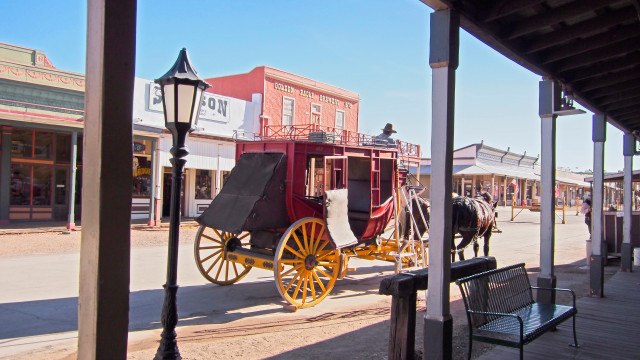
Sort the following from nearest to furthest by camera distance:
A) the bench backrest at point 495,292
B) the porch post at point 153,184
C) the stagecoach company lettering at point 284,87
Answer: the bench backrest at point 495,292 < the porch post at point 153,184 < the stagecoach company lettering at point 284,87

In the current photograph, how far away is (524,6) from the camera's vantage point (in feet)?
14.6

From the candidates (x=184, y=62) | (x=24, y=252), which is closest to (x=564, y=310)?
(x=184, y=62)

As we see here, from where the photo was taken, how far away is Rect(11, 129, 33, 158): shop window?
17.4 metres

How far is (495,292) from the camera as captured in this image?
17.0ft

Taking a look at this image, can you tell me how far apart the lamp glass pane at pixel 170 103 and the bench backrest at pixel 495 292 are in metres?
3.22

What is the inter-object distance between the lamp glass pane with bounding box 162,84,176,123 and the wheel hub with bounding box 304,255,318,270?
12.4 ft

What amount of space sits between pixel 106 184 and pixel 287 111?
22995mm

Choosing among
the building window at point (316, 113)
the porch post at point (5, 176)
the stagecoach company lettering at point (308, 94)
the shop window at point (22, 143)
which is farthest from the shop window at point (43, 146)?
the building window at point (316, 113)

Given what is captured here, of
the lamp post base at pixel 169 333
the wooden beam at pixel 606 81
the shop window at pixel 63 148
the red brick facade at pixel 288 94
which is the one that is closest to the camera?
the lamp post base at pixel 169 333

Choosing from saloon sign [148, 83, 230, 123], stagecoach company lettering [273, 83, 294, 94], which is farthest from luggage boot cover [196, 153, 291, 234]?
stagecoach company lettering [273, 83, 294, 94]

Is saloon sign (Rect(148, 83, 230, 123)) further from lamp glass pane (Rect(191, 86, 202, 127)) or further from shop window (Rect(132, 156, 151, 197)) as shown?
lamp glass pane (Rect(191, 86, 202, 127))

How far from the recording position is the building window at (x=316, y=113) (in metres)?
26.1

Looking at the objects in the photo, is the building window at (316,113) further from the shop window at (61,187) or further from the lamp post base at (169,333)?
the lamp post base at (169,333)

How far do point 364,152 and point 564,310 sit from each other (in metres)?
4.45
